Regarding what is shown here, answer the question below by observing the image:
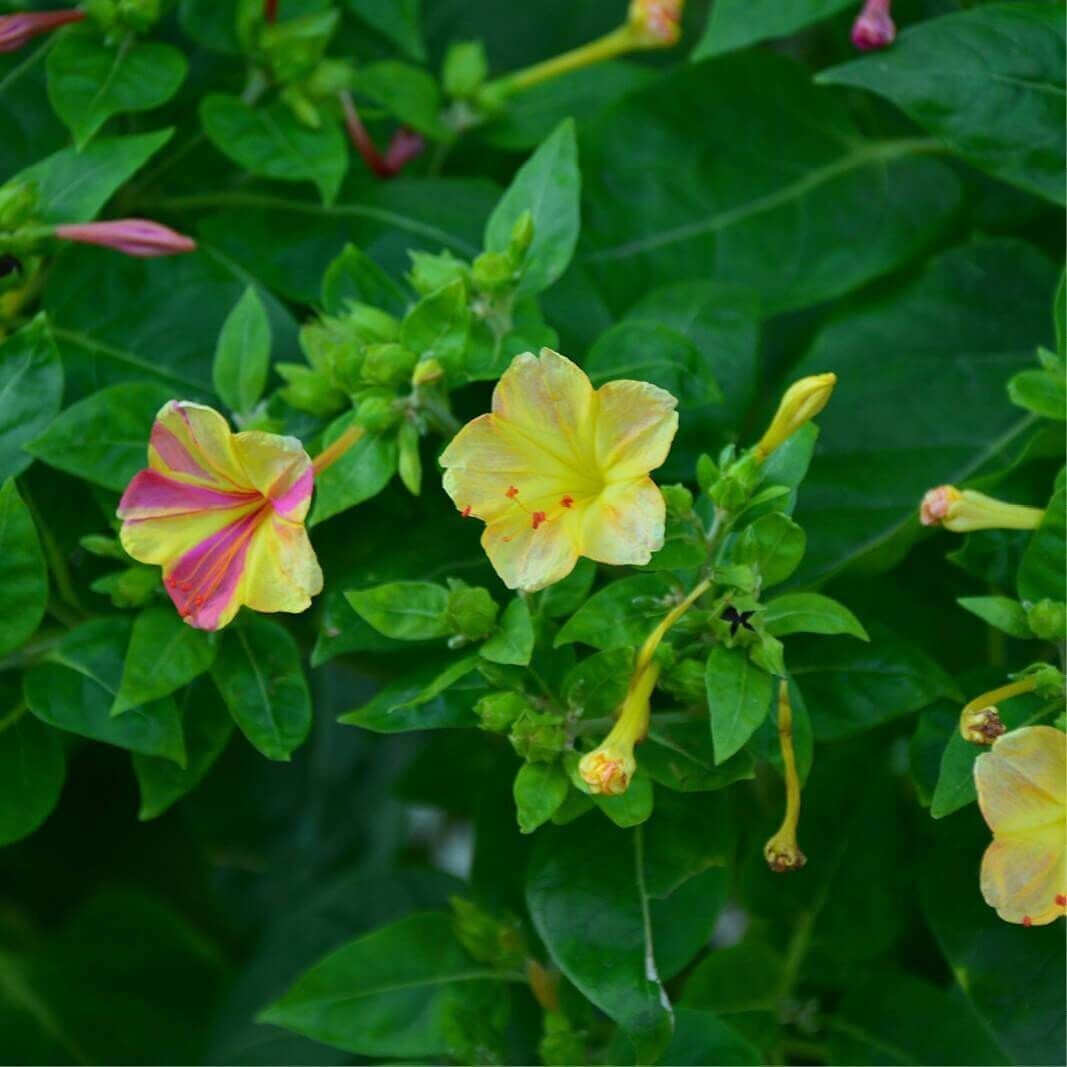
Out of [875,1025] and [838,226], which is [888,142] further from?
[875,1025]

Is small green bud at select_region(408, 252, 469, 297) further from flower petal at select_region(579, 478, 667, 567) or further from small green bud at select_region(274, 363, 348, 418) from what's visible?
flower petal at select_region(579, 478, 667, 567)

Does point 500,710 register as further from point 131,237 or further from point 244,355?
point 131,237

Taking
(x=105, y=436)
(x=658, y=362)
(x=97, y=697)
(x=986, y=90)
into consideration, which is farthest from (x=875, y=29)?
(x=97, y=697)

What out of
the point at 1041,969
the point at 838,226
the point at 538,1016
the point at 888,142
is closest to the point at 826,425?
the point at 838,226

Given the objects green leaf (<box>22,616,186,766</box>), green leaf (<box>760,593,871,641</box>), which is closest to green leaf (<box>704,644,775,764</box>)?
green leaf (<box>760,593,871,641</box>)

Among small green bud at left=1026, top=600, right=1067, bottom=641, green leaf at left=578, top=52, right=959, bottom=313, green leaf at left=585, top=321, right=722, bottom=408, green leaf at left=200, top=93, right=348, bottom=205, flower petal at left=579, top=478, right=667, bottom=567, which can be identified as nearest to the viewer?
flower petal at left=579, top=478, right=667, bottom=567
